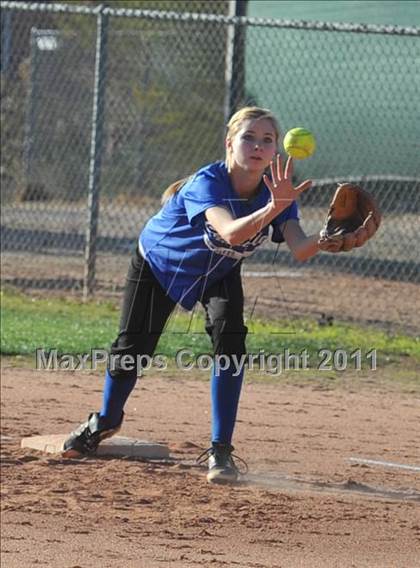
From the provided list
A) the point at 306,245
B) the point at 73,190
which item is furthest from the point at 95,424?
the point at 73,190

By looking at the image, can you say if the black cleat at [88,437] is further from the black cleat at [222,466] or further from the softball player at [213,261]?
the black cleat at [222,466]

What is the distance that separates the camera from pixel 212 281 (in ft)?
19.5

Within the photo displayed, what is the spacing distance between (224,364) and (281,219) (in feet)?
2.37

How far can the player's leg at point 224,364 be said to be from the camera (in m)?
5.89

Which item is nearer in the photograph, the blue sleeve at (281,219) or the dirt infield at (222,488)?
the dirt infield at (222,488)

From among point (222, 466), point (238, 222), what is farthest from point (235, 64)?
point (238, 222)

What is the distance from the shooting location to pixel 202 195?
5625 millimetres

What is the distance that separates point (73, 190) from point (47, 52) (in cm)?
170

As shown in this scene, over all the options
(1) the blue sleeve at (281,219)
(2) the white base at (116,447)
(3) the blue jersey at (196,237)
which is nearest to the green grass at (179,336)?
(2) the white base at (116,447)

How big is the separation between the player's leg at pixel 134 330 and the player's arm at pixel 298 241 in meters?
0.76

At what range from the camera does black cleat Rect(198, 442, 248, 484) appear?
593 cm

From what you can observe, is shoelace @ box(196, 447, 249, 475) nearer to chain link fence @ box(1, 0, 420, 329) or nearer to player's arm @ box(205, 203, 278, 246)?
player's arm @ box(205, 203, 278, 246)

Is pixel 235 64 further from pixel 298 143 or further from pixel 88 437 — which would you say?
pixel 298 143

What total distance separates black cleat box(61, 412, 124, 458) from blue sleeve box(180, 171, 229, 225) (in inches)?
46.1
